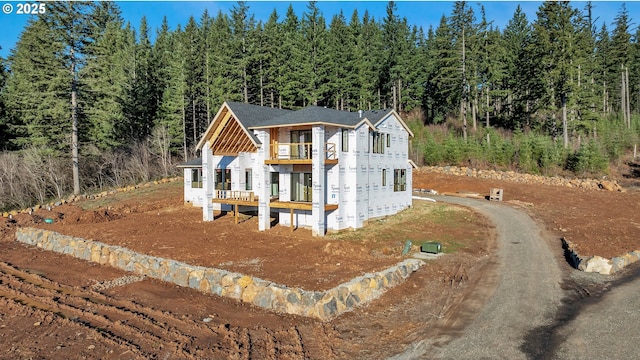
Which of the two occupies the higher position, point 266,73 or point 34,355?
point 266,73

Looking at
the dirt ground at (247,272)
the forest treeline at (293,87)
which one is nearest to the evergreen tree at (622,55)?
the forest treeline at (293,87)

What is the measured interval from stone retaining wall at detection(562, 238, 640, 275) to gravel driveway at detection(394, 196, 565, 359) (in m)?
0.78

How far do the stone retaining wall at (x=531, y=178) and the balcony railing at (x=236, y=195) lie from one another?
25.7 m

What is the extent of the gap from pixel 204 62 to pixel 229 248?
141 ft

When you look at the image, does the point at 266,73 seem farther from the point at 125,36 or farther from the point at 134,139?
the point at 125,36

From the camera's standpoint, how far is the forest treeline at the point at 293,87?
4128cm

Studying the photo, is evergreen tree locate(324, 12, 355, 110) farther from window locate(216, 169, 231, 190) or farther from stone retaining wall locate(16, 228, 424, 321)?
stone retaining wall locate(16, 228, 424, 321)

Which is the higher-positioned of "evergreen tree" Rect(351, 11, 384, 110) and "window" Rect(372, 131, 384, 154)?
"evergreen tree" Rect(351, 11, 384, 110)

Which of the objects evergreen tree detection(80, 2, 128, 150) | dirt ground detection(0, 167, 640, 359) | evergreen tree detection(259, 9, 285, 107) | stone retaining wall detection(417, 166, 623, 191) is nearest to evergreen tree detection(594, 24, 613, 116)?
stone retaining wall detection(417, 166, 623, 191)

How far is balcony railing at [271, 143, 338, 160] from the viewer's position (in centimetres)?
2419

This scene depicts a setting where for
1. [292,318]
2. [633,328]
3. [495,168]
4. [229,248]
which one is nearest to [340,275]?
[292,318]

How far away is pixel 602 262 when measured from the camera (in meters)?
15.7

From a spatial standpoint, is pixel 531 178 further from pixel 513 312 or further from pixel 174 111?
pixel 174 111

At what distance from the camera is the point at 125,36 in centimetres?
6366
